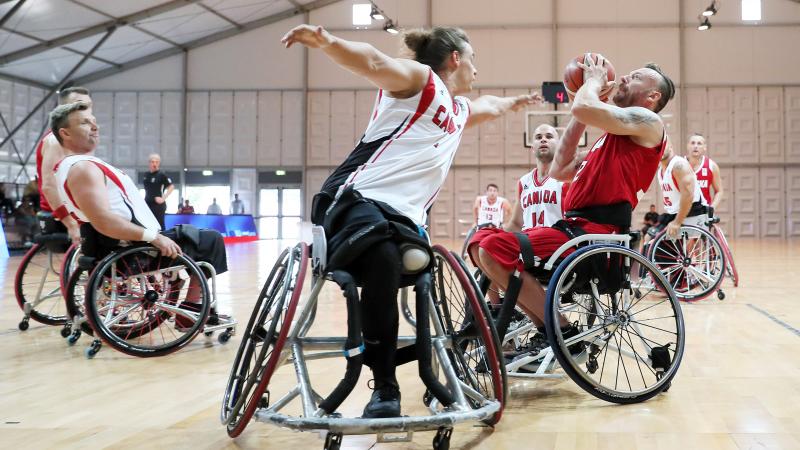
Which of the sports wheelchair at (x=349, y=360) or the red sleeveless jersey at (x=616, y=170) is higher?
the red sleeveless jersey at (x=616, y=170)

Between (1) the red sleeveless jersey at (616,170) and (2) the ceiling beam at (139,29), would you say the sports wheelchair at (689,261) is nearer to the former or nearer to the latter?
(1) the red sleeveless jersey at (616,170)

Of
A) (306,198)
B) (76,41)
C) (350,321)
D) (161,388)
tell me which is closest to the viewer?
(350,321)

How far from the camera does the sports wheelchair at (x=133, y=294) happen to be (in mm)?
3564

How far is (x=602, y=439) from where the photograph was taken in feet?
7.32

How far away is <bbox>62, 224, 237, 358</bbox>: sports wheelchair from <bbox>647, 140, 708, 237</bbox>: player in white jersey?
4015 millimetres

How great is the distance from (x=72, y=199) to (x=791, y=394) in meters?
3.54

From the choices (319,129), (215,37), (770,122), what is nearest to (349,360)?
(319,129)

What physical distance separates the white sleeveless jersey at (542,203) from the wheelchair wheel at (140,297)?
214 centimetres

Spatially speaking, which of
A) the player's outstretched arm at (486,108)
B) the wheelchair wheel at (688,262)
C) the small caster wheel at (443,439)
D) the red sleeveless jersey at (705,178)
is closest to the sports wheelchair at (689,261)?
the wheelchair wheel at (688,262)

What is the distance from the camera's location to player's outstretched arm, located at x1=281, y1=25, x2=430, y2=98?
1890 mm

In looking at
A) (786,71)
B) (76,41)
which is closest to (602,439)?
(76,41)

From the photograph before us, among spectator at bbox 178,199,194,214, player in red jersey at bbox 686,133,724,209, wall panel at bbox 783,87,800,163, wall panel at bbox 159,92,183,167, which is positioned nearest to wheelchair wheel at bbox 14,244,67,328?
player in red jersey at bbox 686,133,724,209

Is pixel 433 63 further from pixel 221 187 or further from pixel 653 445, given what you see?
pixel 221 187

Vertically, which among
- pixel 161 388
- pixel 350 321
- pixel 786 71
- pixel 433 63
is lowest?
pixel 161 388
